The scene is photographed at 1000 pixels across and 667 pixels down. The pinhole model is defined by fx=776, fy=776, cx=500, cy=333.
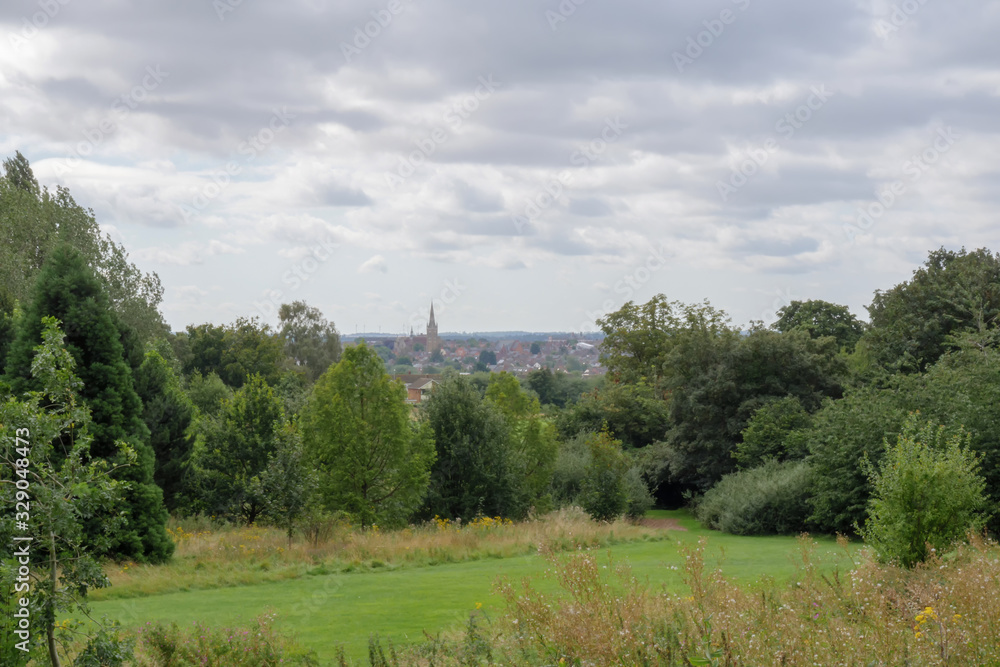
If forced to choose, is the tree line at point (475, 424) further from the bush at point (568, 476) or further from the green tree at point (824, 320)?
the green tree at point (824, 320)

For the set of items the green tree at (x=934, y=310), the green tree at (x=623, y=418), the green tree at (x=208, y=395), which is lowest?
the green tree at (x=623, y=418)

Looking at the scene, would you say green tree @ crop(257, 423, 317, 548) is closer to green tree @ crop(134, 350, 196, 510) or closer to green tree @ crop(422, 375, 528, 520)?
green tree @ crop(134, 350, 196, 510)

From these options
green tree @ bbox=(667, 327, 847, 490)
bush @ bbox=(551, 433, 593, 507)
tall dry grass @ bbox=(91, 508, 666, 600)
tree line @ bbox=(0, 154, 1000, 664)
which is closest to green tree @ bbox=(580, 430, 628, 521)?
tree line @ bbox=(0, 154, 1000, 664)

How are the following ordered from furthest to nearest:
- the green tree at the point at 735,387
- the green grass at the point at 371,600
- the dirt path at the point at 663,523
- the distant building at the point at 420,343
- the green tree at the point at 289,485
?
the distant building at the point at 420,343 → the green tree at the point at 735,387 → the dirt path at the point at 663,523 → the green tree at the point at 289,485 → the green grass at the point at 371,600

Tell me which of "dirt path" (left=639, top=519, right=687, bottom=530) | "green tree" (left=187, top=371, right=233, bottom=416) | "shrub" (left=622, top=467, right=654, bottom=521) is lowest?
"dirt path" (left=639, top=519, right=687, bottom=530)

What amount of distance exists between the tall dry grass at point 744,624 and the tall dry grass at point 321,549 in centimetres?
468

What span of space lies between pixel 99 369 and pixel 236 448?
22.4 ft

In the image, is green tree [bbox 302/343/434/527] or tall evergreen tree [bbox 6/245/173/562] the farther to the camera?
green tree [bbox 302/343/434/527]

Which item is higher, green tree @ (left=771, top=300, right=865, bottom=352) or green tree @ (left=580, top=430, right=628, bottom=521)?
green tree @ (left=771, top=300, right=865, bottom=352)

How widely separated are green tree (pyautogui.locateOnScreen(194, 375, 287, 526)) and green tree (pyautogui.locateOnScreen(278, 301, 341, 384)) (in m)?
53.2

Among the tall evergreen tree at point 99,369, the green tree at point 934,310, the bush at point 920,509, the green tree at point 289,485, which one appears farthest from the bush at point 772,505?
the tall evergreen tree at point 99,369

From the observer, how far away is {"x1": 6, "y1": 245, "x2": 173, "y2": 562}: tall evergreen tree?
51.4 feet

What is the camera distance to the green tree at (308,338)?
76438mm

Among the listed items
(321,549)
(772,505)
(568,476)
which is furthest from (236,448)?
(772,505)
